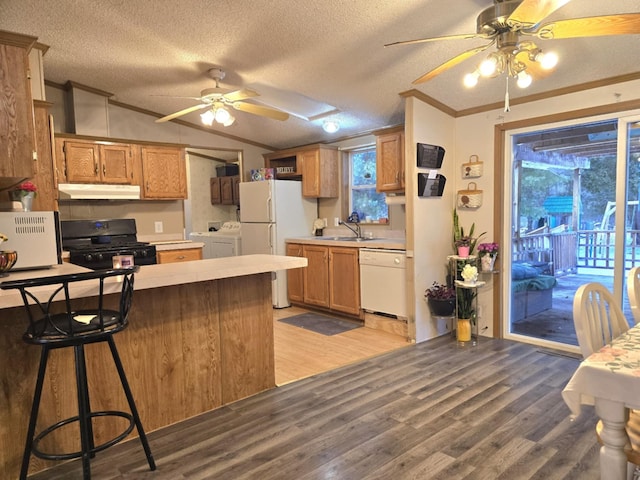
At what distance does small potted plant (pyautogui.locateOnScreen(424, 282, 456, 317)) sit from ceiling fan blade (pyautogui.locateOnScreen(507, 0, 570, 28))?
245 cm

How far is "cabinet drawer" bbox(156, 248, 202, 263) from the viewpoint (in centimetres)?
448

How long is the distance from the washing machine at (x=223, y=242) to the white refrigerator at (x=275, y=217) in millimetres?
318

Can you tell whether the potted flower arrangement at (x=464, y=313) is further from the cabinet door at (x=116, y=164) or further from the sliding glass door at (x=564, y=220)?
the cabinet door at (x=116, y=164)

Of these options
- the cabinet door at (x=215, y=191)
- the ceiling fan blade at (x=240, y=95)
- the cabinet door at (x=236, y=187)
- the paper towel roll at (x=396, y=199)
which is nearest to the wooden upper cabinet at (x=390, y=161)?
the paper towel roll at (x=396, y=199)

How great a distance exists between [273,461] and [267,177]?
3994mm

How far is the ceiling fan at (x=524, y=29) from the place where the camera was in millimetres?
1708

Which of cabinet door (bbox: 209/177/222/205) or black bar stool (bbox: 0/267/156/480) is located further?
cabinet door (bbox: 209/177/222/205)

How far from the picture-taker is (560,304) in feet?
12.9

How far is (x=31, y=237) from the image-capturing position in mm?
2299

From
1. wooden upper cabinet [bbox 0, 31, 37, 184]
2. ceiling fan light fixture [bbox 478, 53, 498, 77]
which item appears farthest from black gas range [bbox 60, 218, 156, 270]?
ceiling fan light fixture [bbox 478, 53, 498, 77]

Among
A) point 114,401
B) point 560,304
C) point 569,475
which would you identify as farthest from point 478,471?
point 560,304

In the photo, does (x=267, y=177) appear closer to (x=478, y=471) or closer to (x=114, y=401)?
(x=114, y=401)

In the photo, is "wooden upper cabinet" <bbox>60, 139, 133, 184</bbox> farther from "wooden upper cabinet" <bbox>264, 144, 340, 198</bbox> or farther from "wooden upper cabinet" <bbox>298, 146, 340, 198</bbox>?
"wooden upper cabinet" <bbox>298, 146, 340, 198</bbox>

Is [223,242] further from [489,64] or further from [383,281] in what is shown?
[489,64]
